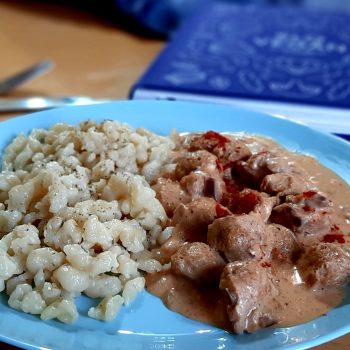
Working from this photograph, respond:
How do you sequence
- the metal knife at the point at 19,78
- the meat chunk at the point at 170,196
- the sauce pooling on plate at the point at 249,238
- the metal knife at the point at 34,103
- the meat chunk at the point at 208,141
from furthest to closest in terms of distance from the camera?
the metal knife at the point at 19,78
the metal knife at the point at 34,103
the meat chunk at the point at 208,141
the meat chunk at the point at 170,196
the sauce pooling on plate at the point at 249,238

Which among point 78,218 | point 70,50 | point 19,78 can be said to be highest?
point 78,218

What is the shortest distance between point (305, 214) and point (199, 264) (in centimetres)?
33

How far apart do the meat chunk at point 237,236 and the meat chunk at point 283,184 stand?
0.75 ft

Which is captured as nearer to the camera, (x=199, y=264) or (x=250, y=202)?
(x=199, y=264)

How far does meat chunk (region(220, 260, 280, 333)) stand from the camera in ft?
4.02

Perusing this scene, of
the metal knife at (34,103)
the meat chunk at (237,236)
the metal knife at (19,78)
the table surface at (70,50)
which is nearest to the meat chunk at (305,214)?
the meat chunk at (237,236)

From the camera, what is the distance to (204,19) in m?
3.42

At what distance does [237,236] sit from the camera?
53.6 inches

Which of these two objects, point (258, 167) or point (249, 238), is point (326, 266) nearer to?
point (249, 238)

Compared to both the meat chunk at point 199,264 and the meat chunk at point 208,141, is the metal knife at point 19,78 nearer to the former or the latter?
the meat chunk at point 208,141

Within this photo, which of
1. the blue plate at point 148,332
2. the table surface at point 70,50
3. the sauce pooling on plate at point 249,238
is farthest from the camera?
the table surface at point 70,50

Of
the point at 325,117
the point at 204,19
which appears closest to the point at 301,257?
the point at 325,117

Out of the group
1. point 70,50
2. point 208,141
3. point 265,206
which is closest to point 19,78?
point 70,50

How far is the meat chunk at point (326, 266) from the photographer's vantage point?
136 cm
